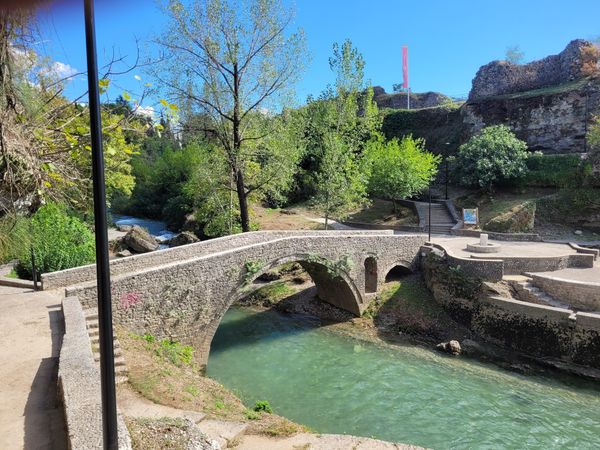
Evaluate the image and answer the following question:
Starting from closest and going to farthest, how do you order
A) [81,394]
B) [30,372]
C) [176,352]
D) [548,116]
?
[81,394], [30,372], [176,352], [548,116]

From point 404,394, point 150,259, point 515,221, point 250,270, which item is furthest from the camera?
point 515,221

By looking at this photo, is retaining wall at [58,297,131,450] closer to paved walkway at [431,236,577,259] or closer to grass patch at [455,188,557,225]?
paved walkway at [431,236,577,259]

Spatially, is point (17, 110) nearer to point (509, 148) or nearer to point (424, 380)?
point (424, 380)

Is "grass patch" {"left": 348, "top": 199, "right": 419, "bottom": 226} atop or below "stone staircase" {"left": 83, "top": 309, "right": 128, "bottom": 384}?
atop

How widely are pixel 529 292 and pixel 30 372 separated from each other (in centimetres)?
1573

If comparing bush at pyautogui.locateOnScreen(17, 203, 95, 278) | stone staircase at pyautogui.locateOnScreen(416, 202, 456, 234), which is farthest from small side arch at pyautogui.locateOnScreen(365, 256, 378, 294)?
bush at pyautogui.locateOnScreen(17, 203, 95, 278)

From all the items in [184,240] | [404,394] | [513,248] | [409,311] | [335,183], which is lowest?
[404,394]

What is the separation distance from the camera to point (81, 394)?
17.7 feet

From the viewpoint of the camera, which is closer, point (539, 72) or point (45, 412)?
point (45, 412)

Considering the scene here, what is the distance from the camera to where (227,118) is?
60.0 ft

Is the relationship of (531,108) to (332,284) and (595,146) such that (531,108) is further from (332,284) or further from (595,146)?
(332,284)

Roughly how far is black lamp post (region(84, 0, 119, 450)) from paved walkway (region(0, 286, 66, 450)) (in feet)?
7.60

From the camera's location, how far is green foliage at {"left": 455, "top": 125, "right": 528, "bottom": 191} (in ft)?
94.3

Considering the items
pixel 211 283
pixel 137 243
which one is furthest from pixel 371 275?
pixel 137 243
